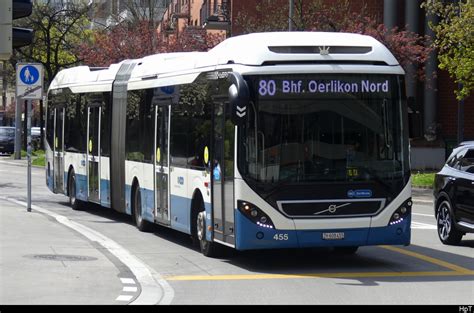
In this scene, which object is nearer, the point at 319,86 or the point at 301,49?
the point at 319,86

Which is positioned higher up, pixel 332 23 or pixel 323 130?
pixel 332 23

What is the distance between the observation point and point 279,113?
12.9 metres

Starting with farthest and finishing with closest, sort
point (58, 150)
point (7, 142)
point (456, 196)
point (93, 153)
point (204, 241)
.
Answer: point (7, 142), point (58, 150), point (93, 153), point (456, 196), point (204, 241)

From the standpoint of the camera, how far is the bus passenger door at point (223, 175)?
13.1 meters

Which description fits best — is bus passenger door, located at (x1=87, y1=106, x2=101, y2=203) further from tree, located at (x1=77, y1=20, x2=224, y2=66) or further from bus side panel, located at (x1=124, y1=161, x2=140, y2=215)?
tree, located at (x1=77, y1=20, x2=224, y2=66)

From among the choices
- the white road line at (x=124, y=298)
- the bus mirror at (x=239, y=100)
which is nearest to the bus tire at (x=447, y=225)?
the bus mirror at (x=239, y=100)

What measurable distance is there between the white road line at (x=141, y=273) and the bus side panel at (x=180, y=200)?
3.30ft

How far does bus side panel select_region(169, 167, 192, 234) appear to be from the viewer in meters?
15.4

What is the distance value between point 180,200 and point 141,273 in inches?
122

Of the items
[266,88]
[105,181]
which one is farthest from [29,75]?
[266,88]

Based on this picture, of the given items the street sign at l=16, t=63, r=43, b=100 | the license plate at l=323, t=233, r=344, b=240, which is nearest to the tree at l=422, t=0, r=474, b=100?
the street sign at l=16, t=63, r=43, b=100

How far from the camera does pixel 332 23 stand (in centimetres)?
3594

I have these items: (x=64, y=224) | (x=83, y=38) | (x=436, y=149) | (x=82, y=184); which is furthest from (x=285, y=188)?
(x=83, y=38)

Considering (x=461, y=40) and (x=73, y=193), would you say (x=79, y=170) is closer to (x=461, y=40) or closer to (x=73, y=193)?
(x=73, y=193)
